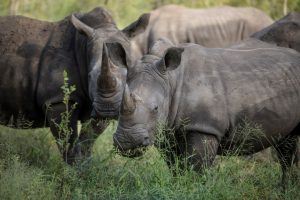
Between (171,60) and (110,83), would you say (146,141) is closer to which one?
(171,60)

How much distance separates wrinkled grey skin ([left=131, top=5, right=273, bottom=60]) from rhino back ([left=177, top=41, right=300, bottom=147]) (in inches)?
238

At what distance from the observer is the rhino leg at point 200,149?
20.5 feet

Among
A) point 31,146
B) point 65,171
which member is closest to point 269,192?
point 65,171

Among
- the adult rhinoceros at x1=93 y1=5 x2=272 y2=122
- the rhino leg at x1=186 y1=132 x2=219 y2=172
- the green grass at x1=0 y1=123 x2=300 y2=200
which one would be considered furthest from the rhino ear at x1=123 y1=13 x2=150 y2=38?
the adult rhinoceros at x1=93 y1=5 x2=272 y2=122

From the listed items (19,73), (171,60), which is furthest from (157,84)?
(19,73)

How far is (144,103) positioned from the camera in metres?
6.01

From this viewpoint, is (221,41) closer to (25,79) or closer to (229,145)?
(25,79)

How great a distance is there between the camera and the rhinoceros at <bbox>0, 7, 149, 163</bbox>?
25.5 ft

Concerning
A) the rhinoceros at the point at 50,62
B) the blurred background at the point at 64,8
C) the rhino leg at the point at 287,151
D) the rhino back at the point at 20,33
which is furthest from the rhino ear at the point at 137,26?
the blurred background at the point at 64,8

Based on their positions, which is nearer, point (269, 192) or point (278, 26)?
point (269, 192)

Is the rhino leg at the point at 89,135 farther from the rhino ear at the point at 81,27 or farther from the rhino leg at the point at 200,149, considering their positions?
the rhino leg at the point at 200,149

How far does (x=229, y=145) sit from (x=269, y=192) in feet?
1.81

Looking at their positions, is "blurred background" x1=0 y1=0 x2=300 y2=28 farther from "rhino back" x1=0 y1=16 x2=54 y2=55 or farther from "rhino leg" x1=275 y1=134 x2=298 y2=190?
"rhino leg" x1=275 y1=134 x2=298 y2=190

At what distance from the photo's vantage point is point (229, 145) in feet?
21.5
